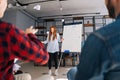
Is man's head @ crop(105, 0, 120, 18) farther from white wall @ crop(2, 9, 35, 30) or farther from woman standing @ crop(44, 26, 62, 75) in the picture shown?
white wall @ crop(2, 9, 35, 30)

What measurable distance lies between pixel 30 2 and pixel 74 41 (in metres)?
2.98

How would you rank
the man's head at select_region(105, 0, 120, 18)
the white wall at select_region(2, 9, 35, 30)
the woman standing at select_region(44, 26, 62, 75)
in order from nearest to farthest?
the man's head at select_region(105, 0, 120, 18)
the woman standing at select_region(44, 26, 62, 75)
the white wall at select_region(2, 9, 35, 30)

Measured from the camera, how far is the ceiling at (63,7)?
7.25m

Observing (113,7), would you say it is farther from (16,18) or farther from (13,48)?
(16,18)

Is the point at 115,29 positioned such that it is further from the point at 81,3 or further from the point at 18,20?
the point at 18,20

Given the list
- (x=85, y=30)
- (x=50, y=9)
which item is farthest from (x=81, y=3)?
(x=85, y=30)

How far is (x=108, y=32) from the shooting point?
→ 1.70ft

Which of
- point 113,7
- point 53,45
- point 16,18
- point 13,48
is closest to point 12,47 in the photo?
point 13,48

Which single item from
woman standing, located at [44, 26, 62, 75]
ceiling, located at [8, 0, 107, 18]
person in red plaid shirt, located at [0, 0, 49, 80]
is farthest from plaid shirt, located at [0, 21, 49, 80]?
ceiling, located at [8, 0, 107, 18]

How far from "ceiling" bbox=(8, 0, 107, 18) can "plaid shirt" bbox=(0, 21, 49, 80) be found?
6.41 metres

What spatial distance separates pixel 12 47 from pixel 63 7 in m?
7.54

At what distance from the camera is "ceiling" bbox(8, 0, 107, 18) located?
7.25 metres

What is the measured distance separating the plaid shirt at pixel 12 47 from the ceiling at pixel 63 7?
6.41 metres

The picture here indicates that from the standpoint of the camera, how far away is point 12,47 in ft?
2.32
